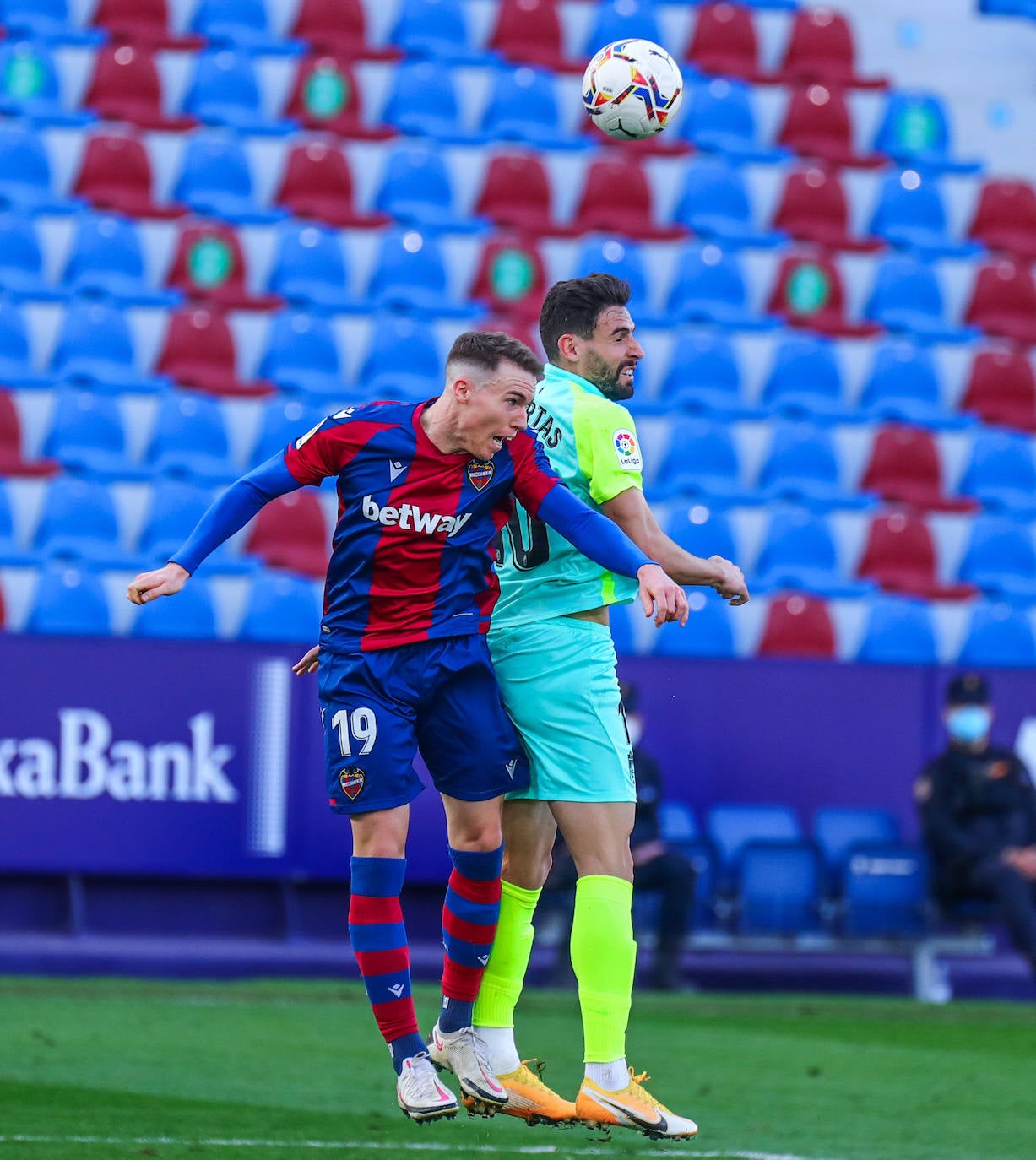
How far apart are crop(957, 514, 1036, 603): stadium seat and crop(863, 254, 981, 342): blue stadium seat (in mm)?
1766

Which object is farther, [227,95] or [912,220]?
[912,220]

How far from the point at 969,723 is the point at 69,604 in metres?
4.50

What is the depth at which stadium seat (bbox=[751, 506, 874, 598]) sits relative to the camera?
1130 centimetres

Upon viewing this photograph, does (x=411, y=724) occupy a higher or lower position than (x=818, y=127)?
lower

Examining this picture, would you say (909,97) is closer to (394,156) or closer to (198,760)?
(394,156)

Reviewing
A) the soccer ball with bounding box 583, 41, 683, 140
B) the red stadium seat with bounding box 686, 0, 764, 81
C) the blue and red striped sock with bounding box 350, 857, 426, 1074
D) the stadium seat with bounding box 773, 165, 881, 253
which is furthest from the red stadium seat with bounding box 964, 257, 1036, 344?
the blue and red striped sock with bounding box 350, 857, 426, 1074

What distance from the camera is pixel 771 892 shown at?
968 cm

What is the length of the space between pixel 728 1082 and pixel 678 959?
265 cm

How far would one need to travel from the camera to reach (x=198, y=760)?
30.3 ft

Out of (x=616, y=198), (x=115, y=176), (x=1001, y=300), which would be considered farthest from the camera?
(x=1001, y=300)

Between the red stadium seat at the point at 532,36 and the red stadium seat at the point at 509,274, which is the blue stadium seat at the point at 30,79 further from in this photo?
the red stadium seat at the point at 532,36

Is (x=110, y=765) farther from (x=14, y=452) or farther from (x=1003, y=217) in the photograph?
(x=1003, y=217)

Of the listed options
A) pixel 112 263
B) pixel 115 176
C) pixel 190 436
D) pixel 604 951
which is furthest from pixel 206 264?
pixel 604 951

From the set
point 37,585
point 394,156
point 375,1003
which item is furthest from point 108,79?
point 375,1003
